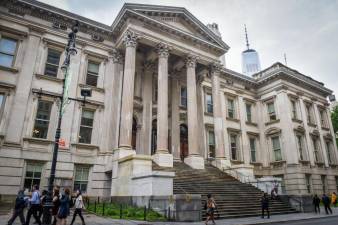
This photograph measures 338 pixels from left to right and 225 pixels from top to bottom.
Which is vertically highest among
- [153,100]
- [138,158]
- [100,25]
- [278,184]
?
[100,25]

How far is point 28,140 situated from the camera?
17406 mm

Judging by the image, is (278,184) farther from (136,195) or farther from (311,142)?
(311,142)

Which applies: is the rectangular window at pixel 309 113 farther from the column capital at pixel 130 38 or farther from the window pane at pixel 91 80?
the window pane at pixel 91 80

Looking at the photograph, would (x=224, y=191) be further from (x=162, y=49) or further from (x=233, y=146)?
(x=233, y=146)

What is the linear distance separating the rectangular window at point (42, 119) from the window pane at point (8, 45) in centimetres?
421

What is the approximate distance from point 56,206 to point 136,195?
5.05m

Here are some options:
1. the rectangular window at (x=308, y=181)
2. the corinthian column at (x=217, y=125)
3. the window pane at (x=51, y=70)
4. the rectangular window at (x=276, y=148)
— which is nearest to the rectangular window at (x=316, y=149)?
the rectangular window at (x=308, y=181)

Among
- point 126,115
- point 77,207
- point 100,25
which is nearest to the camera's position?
point 77,207

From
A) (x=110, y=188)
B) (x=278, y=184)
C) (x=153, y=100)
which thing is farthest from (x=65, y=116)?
(x=278, y=184)

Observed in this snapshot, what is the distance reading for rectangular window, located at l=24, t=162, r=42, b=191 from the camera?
1680cm

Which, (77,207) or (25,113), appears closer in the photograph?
(77,207)

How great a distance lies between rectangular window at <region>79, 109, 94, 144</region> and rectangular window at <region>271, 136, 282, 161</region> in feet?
72.4

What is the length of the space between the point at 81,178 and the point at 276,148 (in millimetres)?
23004

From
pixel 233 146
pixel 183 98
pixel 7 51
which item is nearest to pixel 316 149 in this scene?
pixel 233 146
